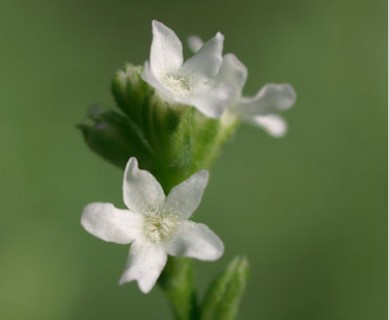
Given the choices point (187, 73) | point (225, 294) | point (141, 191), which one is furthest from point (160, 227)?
point (187, 73)

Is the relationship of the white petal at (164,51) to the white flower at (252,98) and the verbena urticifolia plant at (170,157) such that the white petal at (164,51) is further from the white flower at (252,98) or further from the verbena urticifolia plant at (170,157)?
the white flower at (252,98)

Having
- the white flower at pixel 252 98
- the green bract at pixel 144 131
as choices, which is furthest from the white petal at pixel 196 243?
the white flower at pixel 252 98

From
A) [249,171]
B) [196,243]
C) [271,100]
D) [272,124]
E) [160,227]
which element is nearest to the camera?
[196,243]

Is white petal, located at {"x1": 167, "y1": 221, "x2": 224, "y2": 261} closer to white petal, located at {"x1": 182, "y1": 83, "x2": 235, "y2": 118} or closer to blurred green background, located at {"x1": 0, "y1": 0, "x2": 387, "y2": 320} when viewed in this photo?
white petal, located at {"x1": 182, "y1": 83, "x2": 235, "y2": 118}

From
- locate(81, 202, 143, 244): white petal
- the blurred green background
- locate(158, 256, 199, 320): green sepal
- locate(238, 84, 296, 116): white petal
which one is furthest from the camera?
the blurred green background

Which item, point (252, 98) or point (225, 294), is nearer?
point (225, 294)

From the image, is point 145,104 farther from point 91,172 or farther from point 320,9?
point 320,9

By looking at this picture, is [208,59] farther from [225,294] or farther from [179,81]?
[225,294]

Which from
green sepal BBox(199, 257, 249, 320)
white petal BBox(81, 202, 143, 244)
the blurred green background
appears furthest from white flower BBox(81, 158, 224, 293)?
the blurred green background
